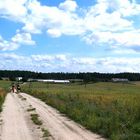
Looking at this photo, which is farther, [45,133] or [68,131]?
[68,131]

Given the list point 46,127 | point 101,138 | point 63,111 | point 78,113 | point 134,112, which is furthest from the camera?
point 63,111

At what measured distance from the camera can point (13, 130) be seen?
17578mm

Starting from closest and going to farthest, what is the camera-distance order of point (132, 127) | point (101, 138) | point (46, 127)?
point (101, 138)
point (132, 127)
point (46, 127)

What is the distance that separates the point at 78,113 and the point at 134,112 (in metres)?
4.32

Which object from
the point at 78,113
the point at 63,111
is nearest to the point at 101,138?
the point at 78,113

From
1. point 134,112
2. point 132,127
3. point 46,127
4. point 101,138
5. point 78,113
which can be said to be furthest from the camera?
point 78,113

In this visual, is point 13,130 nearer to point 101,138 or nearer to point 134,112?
point 101,138

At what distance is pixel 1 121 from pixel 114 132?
6.81 meters

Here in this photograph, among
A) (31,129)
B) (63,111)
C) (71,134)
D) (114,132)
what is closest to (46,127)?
(31,129)

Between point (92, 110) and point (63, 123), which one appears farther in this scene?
point (92, 110)

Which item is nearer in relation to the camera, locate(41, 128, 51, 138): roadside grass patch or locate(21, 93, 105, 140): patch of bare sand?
locate(21, 93, 105, 140): patch of bare sand

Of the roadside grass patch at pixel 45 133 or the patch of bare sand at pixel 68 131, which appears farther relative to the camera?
the roadside grass patch at pixel 45 133

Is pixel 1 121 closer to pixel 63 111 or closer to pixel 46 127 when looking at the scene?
pixel 46 127

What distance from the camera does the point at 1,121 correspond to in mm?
20828
